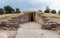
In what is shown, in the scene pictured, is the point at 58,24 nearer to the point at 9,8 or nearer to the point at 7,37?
the point at 7,37

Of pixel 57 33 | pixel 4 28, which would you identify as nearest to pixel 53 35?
pixel 57 33

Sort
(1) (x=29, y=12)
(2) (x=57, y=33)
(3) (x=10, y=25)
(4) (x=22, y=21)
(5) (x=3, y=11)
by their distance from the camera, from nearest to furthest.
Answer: (2) (x=57, y=33) < (3) (x=10, y=25) < (4) (x=22, y=21) < (1) (x=29, y=12) < (5) (x=3, y=11)

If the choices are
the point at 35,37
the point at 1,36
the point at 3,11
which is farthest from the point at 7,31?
the point at 3,11

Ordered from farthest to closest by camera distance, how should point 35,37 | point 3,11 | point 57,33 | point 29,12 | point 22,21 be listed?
point 3,11
point 29,12
point 22,21
point 57,33
point 35,37

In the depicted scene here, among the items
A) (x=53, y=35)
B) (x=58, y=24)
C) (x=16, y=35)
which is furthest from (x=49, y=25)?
(x=16, y=35)

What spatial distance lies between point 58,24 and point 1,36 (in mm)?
4000

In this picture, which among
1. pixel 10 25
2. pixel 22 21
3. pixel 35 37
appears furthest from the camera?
pixel 22 21

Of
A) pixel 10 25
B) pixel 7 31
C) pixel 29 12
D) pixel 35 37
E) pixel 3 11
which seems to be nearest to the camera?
pixel 35 37

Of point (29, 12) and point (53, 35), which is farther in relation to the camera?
point (29, 12)

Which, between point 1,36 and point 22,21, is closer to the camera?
point 1,36

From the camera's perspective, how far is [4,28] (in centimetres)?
1301

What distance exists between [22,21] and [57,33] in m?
6.90

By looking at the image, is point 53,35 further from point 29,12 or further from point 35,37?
point 29,12

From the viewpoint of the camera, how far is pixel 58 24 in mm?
12805
